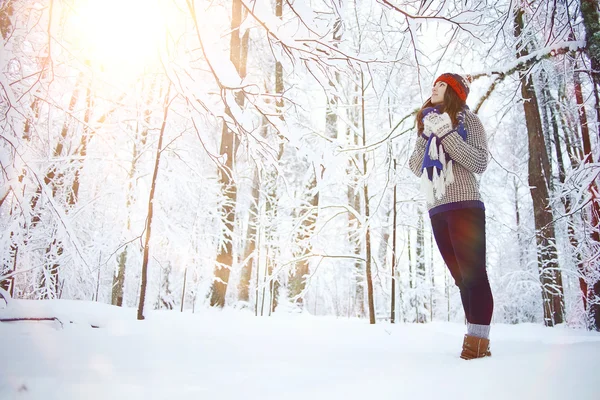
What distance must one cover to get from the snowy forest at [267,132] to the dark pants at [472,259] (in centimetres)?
77

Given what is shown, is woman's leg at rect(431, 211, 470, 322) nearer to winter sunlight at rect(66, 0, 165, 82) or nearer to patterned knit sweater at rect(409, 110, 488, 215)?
patterned knit sweater at rect(409, 110, 488, 215)

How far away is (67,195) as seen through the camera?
6.63m

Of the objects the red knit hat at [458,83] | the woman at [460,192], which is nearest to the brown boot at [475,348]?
the woman at [460,192]

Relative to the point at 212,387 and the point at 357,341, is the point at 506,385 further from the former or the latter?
the point at 357,341

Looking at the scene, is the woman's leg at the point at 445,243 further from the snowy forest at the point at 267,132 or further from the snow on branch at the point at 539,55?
the snow on branch at the point at 539,55

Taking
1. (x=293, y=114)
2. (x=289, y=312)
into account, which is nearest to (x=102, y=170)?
(x=289, y=312)

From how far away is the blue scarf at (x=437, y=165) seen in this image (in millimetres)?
1851

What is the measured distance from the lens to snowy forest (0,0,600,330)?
1740 mm

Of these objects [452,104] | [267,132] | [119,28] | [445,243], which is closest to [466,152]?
[452,104]

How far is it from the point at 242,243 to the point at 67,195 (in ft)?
27.2

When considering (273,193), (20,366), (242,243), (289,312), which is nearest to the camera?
(20,366)

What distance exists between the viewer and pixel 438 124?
6.07ft

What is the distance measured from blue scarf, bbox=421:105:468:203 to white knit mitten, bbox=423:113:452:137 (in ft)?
0.15

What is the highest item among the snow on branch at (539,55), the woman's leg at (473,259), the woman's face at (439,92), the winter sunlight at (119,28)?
the snow on branch at (539,55)
